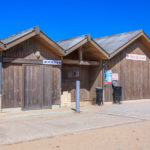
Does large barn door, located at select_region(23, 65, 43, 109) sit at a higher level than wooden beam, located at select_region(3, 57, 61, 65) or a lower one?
lower

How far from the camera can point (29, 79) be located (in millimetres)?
11914

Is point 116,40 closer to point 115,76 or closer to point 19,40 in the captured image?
point 115,76

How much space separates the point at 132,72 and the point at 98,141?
35.4 feet

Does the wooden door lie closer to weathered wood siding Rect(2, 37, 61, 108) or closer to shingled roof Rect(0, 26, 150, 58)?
weathered wood siding Rect(2, 37, 61, 108)

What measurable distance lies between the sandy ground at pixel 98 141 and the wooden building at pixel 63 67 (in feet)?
16.6

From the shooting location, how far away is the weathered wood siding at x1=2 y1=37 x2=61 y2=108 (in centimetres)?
1135

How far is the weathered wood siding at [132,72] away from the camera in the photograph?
619 inches

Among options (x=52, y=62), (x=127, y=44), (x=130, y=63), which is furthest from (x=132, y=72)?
(x=52, y=62)

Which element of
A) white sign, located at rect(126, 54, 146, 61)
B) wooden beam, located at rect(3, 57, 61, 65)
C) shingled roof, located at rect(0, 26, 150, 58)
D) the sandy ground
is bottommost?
the sandy ground

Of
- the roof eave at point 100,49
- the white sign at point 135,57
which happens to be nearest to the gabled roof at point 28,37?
the roof eave at point 100,49

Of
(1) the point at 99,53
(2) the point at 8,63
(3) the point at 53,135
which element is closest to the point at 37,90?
(2) the point at 8,63

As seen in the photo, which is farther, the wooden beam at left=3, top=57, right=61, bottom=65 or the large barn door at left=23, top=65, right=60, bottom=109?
the large barn door at left=23, top=65, right=60, bottom=109

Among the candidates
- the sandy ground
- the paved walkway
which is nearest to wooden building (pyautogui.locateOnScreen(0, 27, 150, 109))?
the paved walkway

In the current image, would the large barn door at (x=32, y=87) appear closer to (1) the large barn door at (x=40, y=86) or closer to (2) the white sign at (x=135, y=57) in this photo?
(1) the large barn door at (x=40, y=86)
